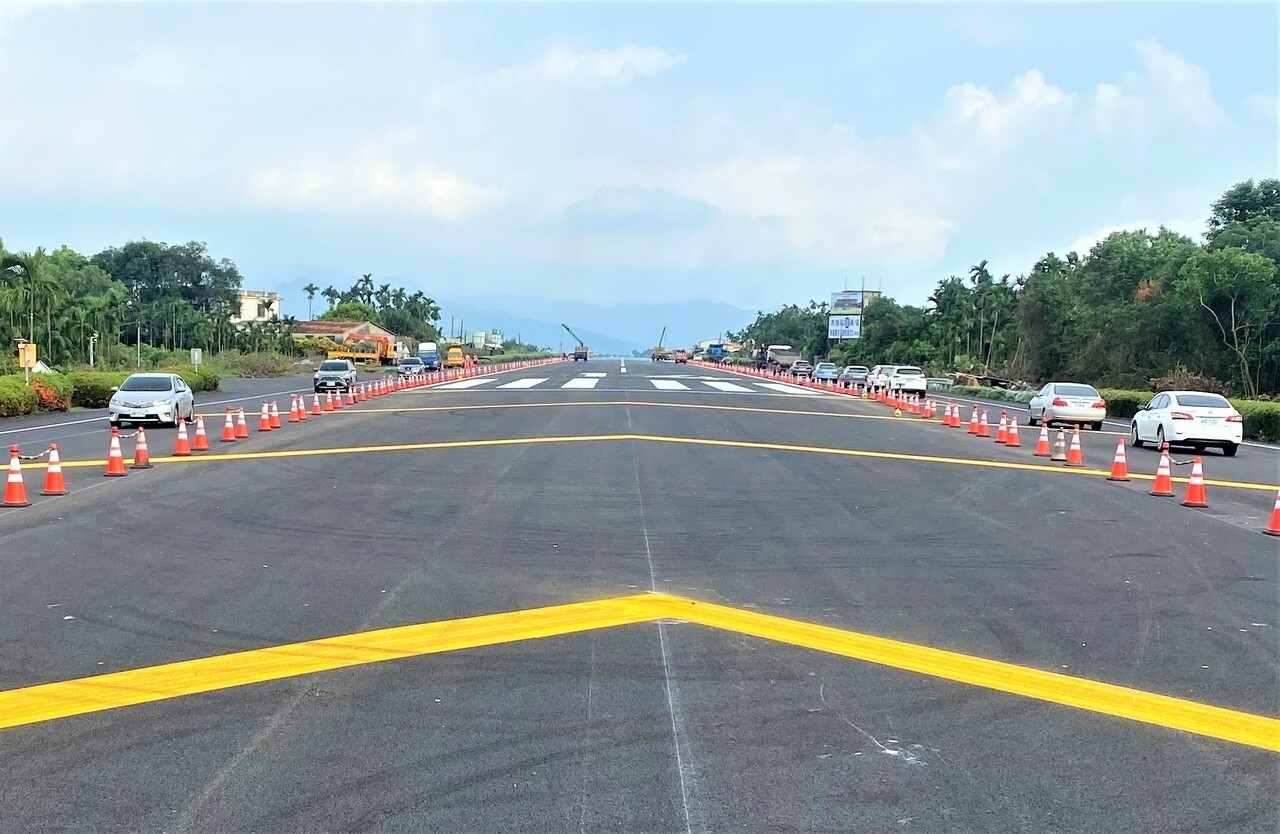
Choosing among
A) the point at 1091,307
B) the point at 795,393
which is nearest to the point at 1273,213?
the point at 1091,307

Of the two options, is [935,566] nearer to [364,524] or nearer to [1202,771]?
[1202,771]

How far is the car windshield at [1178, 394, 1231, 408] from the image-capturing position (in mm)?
22428

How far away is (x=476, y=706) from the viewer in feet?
19.4

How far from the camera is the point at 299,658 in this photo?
270 inches

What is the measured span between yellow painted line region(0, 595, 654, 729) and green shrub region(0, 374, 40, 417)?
91.5 feet

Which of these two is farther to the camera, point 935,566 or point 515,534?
point 515,534

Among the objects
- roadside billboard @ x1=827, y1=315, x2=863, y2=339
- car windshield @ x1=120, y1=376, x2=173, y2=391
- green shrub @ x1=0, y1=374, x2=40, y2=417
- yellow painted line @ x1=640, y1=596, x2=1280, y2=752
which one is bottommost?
yellow painted line @ x1=640, y1=596, x2=1280, y2=752

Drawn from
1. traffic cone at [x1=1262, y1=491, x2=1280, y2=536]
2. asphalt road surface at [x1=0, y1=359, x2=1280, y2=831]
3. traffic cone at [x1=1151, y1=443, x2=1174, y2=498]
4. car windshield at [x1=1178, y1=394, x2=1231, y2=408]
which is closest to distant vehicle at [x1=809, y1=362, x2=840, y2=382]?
car windshield at [x1=1178, y1=394, x2=1231, y2=408]

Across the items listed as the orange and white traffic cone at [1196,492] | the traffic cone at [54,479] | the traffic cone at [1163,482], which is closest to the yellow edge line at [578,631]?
the traffic cone at [54,479]

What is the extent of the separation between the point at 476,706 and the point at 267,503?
827 cm

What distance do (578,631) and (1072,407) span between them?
2524 cm

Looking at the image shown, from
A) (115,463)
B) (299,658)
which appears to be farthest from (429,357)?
(299,658)

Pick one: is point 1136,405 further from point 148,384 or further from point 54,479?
point 54,479

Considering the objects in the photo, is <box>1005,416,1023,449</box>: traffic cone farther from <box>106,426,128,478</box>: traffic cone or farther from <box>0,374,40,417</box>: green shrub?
<box>0,374,40,417</box>: green shrub
